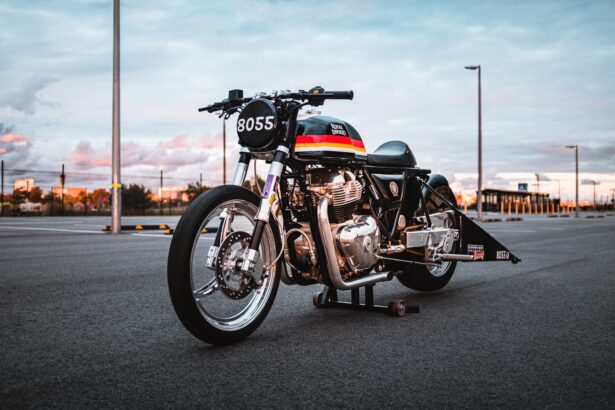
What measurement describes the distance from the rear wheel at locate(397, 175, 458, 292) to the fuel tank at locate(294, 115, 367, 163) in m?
1.64

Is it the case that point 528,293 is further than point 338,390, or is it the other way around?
point 528,293

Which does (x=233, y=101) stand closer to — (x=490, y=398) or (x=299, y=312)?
(x=299, y=312)

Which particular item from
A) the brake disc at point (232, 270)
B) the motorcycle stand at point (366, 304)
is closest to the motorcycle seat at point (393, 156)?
the motorcycle stand at point (366, 304)

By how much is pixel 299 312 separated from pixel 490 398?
2118 millimetres

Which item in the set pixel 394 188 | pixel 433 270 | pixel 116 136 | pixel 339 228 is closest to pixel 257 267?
pixel 339 228

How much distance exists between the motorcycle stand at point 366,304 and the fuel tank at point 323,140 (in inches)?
42.7

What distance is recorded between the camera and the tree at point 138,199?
39.0 metres

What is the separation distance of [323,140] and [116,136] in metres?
12.1

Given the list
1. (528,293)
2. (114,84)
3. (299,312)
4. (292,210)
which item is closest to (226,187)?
(292,210)

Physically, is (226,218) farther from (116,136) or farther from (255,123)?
(116,136)

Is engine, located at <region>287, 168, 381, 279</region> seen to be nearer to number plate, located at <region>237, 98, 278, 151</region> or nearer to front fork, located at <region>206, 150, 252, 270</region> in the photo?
front fork, located at <region>206, 150, 252, 270</region>

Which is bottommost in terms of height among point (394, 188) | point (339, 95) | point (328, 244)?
point (328, 244)

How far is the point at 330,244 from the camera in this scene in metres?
3.88

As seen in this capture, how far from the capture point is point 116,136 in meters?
14.8
